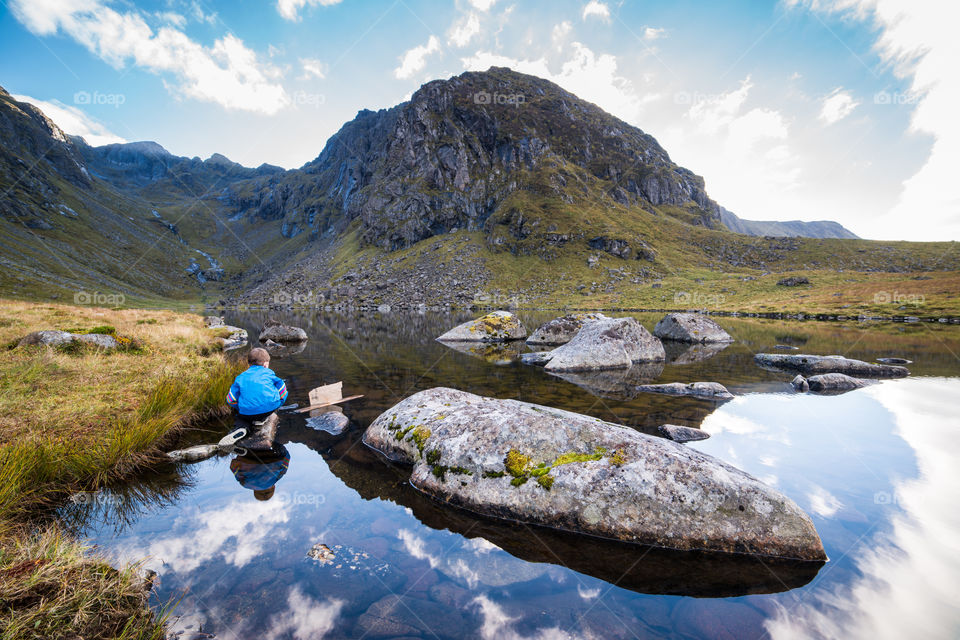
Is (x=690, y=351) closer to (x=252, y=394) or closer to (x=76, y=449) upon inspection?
(x=252, y=394)

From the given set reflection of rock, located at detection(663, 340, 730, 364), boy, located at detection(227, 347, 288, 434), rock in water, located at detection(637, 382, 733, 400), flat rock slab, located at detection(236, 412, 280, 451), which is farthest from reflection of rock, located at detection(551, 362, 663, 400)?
boy, located at detection(227, 347, 288, 434)

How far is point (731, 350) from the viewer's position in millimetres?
26453

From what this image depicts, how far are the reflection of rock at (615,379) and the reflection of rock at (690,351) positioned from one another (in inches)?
108

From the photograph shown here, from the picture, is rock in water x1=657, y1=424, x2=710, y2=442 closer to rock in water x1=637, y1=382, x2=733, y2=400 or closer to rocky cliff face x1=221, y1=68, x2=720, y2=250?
rock in water x1=637, y1=382, x2=733, y2=400

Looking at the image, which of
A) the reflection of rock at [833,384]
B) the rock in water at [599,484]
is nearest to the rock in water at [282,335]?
the rock in water at [599,484]

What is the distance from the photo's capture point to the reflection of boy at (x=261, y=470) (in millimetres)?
7570

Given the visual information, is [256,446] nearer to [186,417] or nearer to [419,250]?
[186,417]

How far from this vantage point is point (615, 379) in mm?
17734

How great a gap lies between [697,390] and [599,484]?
34.9ft

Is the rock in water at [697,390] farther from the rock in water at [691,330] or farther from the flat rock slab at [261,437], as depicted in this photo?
the rock in water at [691,330]

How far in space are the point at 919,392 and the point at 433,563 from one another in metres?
20.8

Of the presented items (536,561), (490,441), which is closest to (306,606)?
(536,561)

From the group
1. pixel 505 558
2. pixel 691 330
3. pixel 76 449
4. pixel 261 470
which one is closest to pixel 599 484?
pixel 505 558

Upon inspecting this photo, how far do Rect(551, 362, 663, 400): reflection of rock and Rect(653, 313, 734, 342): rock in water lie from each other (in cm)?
1279
